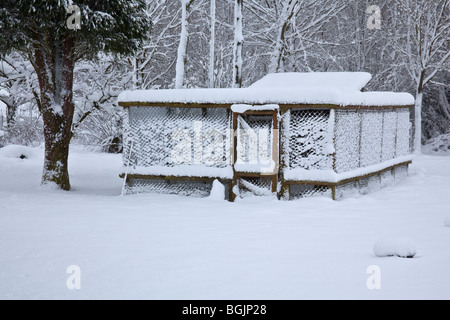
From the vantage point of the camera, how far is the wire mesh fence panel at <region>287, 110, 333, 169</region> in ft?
35.3

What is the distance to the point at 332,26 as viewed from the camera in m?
30.3

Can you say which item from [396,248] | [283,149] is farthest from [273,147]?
[396,248]

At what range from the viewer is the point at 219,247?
21.8ft

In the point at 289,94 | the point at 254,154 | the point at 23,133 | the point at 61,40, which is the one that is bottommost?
the point at 23,133

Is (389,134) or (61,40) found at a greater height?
(61,40)

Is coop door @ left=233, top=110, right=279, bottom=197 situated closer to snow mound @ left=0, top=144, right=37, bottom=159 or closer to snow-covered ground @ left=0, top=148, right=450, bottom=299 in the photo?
snow-covered ground @ left=0, top=148, right=450, bottom=299

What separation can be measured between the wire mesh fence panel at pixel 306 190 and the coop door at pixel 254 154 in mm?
411

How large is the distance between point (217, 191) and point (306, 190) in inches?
73.6

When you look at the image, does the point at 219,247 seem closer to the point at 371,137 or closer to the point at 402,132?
the point at 371,137

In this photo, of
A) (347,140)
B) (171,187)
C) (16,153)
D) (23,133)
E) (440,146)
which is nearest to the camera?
(347,140)

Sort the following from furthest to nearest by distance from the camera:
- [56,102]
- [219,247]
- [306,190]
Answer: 1. [56,102]
2. [306,190]
3. [219,247]

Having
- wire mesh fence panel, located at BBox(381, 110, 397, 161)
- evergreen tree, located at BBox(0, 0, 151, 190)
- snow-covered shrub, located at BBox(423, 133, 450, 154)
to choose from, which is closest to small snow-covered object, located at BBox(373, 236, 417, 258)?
wire mesh fence panel, located at BBox(381, 110, 397, 161)

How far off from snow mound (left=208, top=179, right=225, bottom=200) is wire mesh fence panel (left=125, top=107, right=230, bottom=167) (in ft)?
1.46

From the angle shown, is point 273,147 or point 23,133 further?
point 23,133
